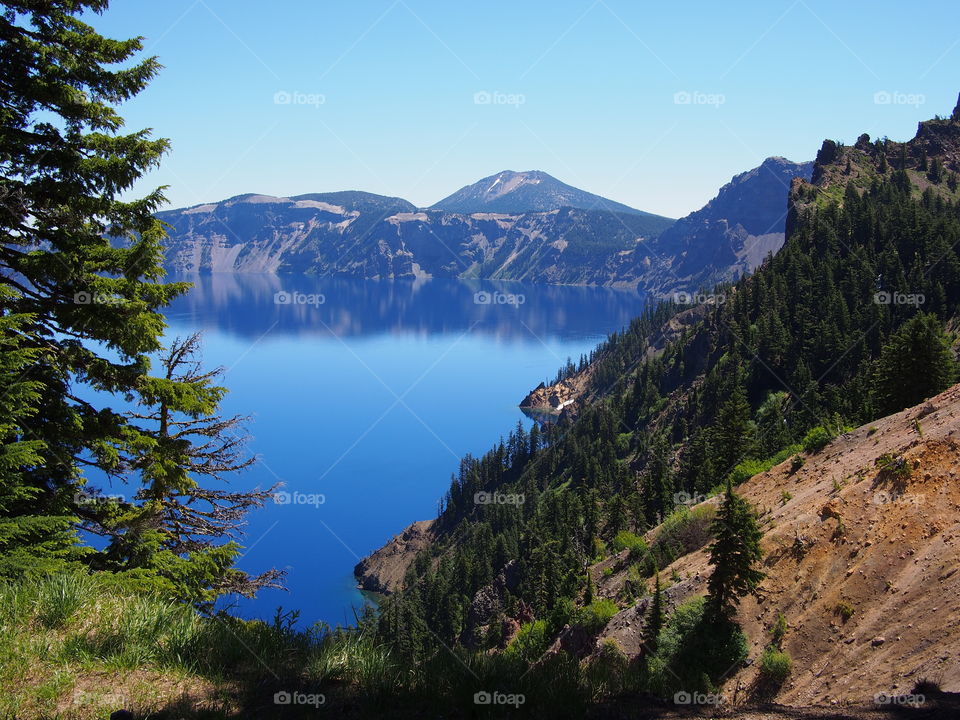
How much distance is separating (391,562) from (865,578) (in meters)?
96.0

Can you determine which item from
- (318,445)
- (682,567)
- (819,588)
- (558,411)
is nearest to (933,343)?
(682,567)

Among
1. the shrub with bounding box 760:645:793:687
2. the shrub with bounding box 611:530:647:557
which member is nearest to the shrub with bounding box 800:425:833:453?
the shrub with bounding box 611:530:647:557

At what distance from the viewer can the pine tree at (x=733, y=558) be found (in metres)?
20.1

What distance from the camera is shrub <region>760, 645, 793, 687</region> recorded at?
57.8 feet

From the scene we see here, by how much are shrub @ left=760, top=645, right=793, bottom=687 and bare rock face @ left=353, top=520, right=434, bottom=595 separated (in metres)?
87.1

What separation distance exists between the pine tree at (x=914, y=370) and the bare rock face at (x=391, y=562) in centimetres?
7675

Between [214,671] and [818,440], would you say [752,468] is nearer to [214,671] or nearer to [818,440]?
[818,440]

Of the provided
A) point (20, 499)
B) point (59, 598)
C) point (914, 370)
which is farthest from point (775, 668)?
point (914, 370)

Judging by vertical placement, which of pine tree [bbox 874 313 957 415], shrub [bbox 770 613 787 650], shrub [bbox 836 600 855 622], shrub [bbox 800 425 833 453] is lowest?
shrub [bbox 770 613 787 650]

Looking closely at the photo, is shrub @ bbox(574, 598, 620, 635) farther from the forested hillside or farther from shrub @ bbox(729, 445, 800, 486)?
shrub @ bbox(729, 445, 800, 486)

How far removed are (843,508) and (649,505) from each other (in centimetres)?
4631

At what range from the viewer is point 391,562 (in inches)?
4176

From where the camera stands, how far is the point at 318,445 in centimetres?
14200

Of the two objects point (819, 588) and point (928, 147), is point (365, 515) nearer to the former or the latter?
point (819, 588)
